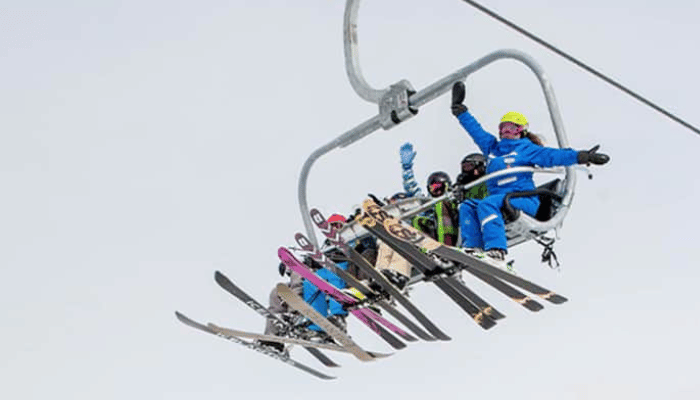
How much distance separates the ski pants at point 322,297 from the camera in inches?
507

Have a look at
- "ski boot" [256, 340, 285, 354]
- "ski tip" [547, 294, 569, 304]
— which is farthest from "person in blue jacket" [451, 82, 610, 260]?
"ski boot" [256, 340, 285, 354]

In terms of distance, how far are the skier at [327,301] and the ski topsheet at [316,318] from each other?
3.4 inches

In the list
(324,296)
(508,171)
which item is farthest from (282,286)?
(508,171)

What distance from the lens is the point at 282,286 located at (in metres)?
12.5

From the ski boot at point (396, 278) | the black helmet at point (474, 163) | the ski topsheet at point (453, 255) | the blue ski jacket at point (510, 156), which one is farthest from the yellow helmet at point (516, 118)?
the ski boot at point (396, 278)

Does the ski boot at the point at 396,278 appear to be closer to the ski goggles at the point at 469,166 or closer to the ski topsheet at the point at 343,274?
the ski topsheet at the point at 343,274

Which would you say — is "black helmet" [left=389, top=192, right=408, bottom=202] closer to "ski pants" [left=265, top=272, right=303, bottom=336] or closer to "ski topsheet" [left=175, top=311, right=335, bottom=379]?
"ski pants" [left=265, top=272, right=303, bottom=336]

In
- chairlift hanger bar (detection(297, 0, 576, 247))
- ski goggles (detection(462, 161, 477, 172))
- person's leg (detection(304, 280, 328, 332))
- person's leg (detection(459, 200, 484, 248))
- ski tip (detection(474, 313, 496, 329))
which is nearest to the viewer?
chairlift hanger bar (detection(297, 0, 576, 247))

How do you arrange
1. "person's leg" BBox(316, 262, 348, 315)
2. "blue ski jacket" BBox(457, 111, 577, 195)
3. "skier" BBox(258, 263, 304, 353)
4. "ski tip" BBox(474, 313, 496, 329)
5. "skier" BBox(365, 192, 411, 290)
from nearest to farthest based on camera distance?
"blue ski jacket" BBox(457, 111, 577, 195), "skier" BBox(365, 192, 411, 290), "ski tip" BBox(474, 313, 496, 329), "person's leg" BBox(316, 262, 348, 315), "skier" BBox(258, 263, 304, 353)

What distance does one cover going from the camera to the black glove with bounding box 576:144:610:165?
35.1ft

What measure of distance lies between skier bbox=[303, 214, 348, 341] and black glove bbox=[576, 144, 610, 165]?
108 inches

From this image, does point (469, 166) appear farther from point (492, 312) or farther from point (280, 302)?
point (280, 302)

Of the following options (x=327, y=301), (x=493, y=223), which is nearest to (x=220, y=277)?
(x=327, y=301)

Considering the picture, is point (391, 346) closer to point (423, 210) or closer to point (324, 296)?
point (324, 296)
